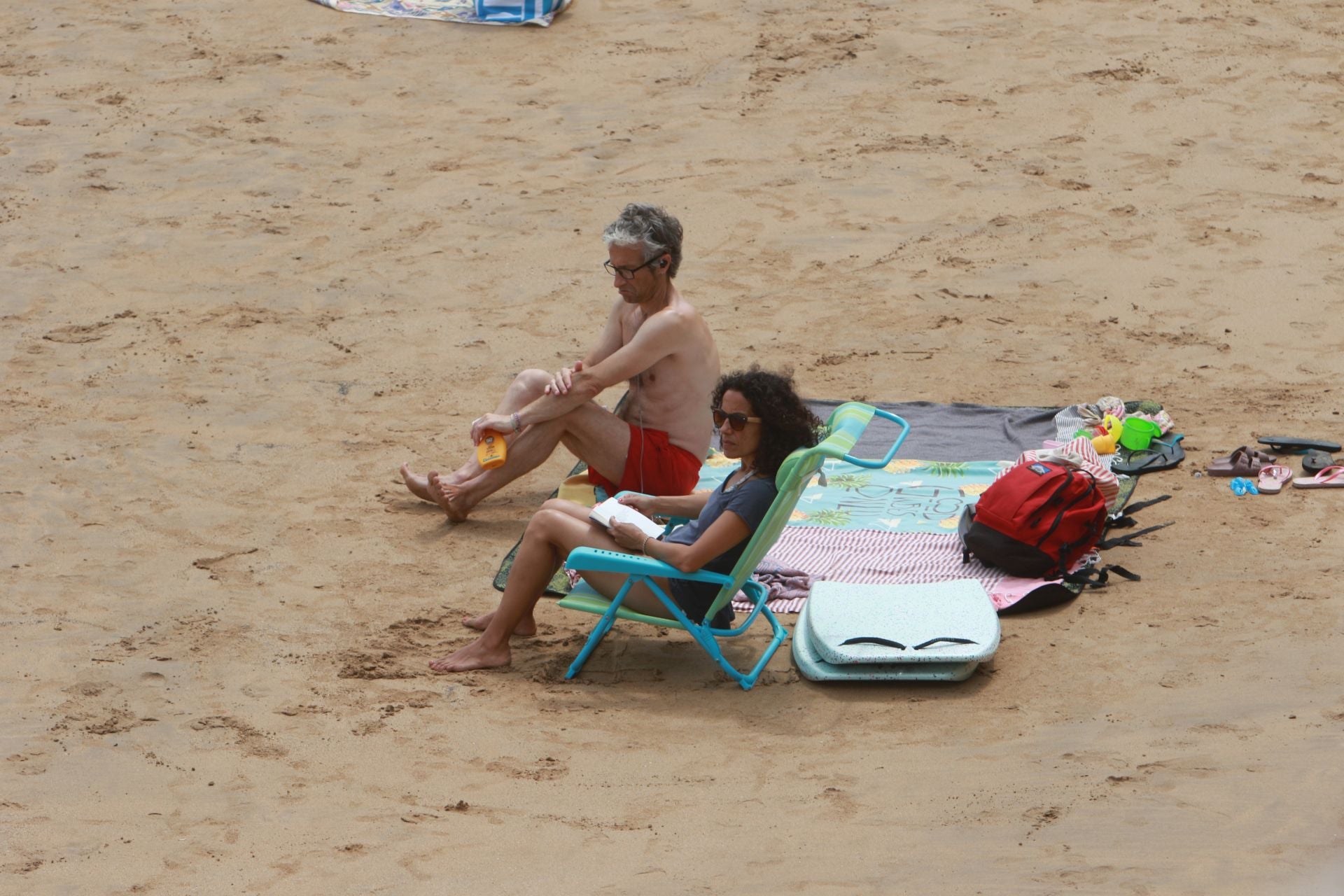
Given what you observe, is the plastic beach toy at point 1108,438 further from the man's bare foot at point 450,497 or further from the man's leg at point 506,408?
the man's bare foot at point 450,497

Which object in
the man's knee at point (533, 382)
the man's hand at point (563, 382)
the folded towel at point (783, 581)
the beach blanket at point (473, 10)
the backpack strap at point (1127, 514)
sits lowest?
the folded towel at point (783, 581)

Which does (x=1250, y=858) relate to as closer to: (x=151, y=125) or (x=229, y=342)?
(x=229, y=342)

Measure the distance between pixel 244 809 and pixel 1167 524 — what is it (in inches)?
142

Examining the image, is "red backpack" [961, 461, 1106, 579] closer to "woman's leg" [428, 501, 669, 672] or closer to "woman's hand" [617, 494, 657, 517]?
"woman's hand" [617, 494, 657, 517]

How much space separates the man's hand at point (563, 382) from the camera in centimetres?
613

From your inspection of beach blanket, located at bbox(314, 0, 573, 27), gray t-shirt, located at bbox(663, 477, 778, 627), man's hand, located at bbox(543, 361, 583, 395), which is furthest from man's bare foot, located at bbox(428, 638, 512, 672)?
beach blanket, located at bbox(314, 0, 573, 27)

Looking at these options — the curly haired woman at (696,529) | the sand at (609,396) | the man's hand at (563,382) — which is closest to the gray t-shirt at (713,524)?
the curly haired woman at (696,529)

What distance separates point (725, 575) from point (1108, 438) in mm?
2570

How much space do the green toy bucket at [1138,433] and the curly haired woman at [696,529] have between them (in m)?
2.27

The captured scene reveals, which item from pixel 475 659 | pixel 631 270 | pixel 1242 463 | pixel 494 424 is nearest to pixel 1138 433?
pixel 1242 463

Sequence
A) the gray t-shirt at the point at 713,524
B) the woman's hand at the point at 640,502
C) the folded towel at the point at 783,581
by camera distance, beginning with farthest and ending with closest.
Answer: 1. the folded towel at the point at 783,581
2. the woman's hand at the point at 640,502
3. the gray t-shirt at the point at 713,524

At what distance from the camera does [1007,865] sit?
3826 mm

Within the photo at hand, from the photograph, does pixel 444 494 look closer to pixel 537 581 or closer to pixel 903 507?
pixel 537 581

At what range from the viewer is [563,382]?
614 cm
